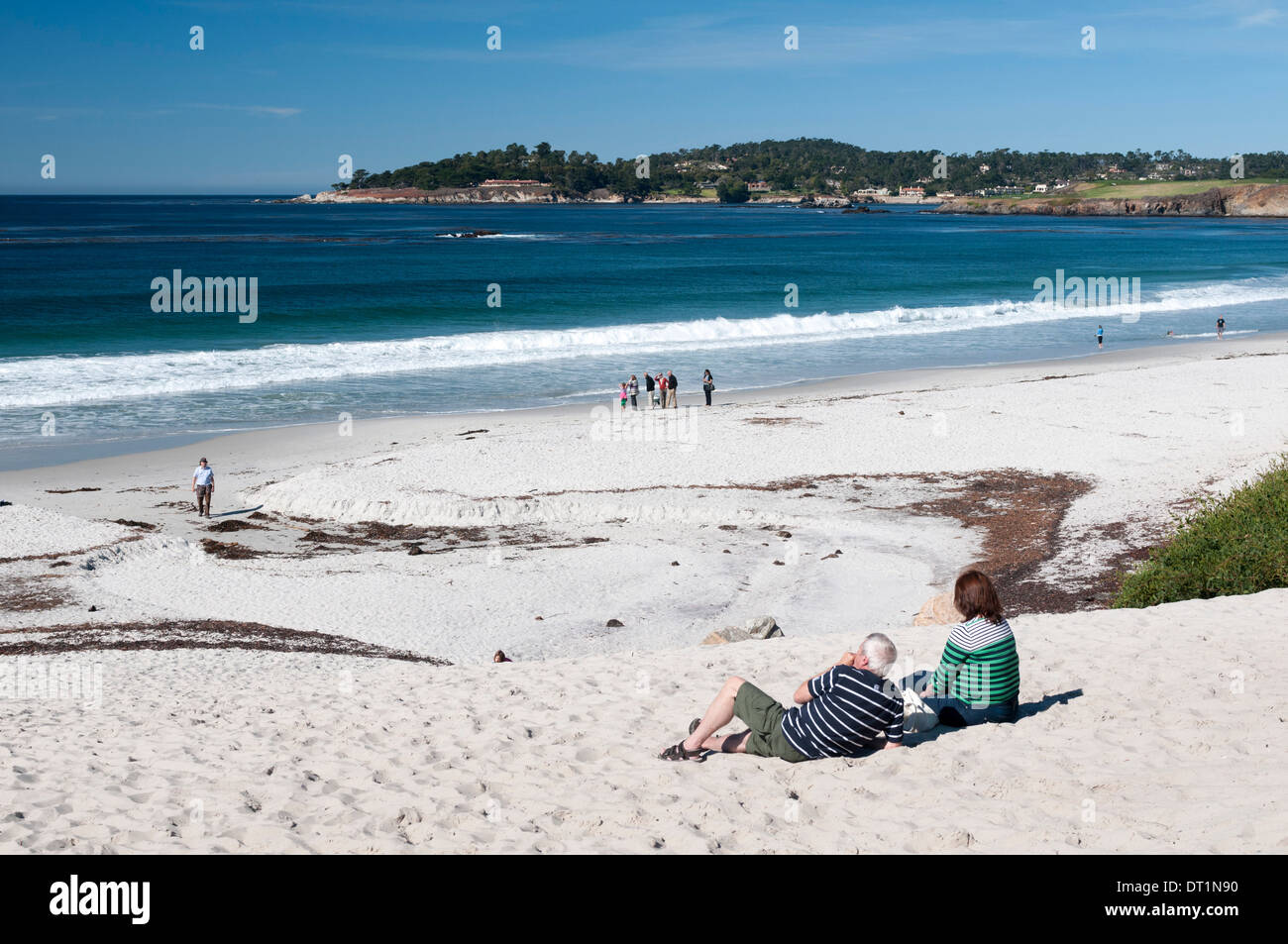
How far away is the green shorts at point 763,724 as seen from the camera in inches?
254

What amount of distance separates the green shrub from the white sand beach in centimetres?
82

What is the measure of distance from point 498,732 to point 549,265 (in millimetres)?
69217

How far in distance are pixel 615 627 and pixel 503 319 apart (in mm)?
34460

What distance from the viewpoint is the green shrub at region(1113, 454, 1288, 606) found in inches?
415

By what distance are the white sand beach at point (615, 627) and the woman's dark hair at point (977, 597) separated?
800 mm

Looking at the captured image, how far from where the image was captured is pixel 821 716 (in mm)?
6355

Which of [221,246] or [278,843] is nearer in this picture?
[278,843]

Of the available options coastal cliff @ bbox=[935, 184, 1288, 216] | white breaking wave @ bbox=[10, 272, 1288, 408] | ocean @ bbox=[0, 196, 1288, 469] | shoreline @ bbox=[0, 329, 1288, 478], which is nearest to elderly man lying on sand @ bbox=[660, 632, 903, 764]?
shoreline @ bbox=[0, 329, 1288, 478]

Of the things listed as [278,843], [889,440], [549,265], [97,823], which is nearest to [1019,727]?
[278,843]

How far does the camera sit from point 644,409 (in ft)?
87.5

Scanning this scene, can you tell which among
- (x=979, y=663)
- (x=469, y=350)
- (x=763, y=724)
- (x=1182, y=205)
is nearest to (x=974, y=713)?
(x=979, y=663)

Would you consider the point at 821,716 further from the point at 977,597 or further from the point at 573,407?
the point at 573,407

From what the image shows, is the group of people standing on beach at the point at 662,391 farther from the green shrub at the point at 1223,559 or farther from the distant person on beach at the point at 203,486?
the green shrub at the point at 1223,559
